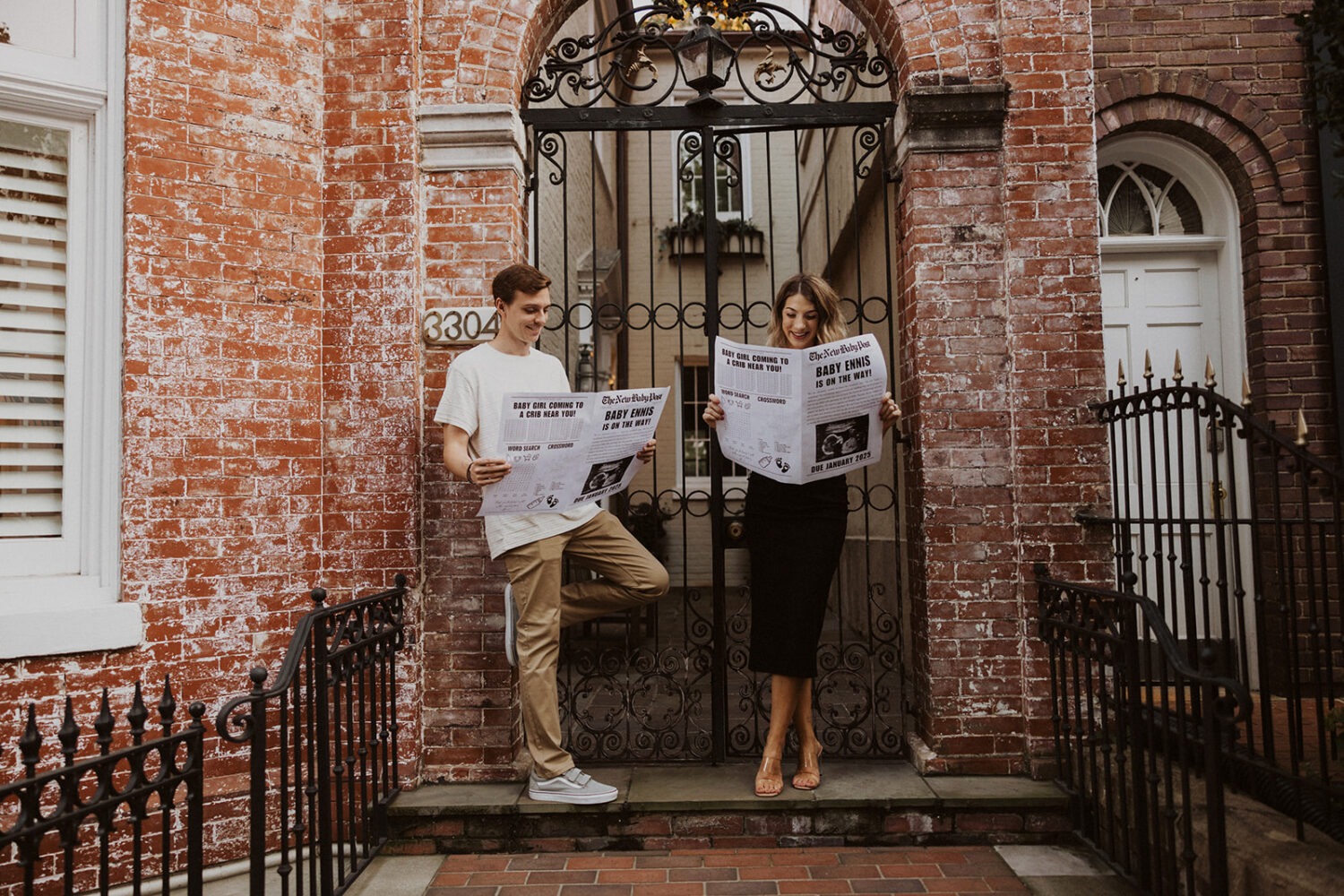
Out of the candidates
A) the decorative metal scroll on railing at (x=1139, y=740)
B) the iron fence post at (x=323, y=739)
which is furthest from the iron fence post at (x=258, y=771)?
the decorative metal scroll on railing at (x=1139, y=740)

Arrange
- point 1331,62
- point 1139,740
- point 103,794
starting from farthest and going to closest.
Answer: point 1139,740 → point 1331,62 → point 103,794

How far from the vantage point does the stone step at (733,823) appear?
3.89m

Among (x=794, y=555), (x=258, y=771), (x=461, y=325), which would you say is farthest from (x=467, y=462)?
(x=794, y=555)

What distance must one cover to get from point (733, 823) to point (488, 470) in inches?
74.3

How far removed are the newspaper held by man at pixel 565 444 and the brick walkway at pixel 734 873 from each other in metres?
1.47

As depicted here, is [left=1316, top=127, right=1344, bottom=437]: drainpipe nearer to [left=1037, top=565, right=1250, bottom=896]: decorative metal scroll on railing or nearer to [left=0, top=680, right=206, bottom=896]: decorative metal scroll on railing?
[left=1037, top=565, right=1250, bottom=896]: decorative metal scroll on railing

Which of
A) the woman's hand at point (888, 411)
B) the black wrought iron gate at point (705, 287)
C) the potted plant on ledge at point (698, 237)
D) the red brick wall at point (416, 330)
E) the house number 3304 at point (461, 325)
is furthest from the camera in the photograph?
the potted plant on ledge at point (698, 237)

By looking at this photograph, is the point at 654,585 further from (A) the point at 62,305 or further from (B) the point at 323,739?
(A) the point at 62,305

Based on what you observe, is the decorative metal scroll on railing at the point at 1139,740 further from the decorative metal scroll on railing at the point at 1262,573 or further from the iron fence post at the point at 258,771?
the iron fence post at the point at 258,771

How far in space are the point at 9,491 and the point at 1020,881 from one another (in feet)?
14.5

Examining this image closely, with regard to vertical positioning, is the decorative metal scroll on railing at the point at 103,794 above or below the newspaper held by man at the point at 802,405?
below

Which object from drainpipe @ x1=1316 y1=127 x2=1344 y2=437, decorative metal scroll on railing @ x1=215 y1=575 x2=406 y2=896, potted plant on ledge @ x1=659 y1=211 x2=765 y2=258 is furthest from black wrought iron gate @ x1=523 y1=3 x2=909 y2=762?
drainpipe @ x1=1316 y1=127 x2=1344 y2=437

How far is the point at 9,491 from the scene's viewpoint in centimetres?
373

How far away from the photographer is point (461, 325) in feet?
14.0
